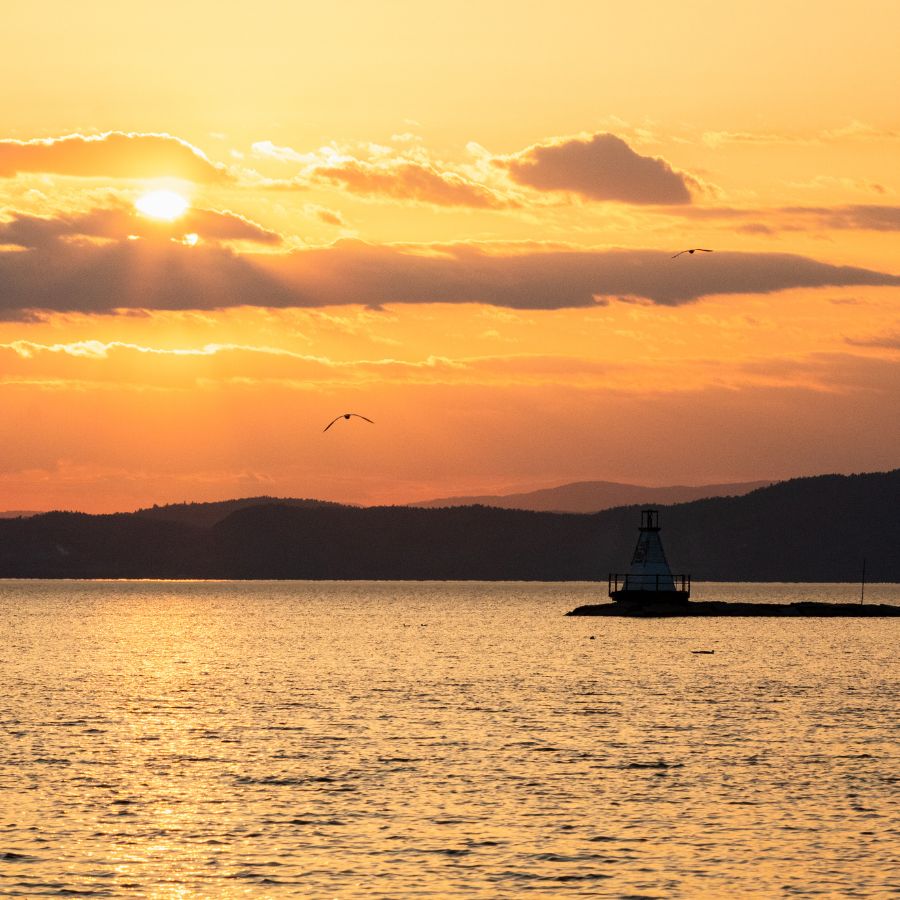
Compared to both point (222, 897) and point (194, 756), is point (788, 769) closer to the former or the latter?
point (194, 756)

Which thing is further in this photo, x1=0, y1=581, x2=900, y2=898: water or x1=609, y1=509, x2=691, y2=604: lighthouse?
x1=609, y1=509, x2=691, y2=604: lighthouse

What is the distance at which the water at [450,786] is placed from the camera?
130ft

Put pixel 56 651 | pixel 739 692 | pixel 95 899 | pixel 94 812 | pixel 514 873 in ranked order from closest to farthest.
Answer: pixel 95 899
pixel 514 873
pixel 94 812
pixel 739 692
pixel 56 651

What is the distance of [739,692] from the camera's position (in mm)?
97312

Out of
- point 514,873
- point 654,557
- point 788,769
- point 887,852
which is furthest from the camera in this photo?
point 654,557

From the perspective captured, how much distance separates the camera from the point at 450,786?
177ft

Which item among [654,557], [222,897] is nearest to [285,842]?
[222,897]

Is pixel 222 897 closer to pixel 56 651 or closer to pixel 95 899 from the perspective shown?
pixel 95 899

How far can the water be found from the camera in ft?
130

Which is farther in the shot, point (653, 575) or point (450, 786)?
point (653, 575)

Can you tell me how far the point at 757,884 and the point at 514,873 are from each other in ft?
19.5

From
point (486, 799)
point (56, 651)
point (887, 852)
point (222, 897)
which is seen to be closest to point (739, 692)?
point (486, 799)

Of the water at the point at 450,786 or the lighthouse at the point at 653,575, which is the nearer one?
the water at the point at 450,786

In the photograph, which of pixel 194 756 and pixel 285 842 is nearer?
pixel 285 842
